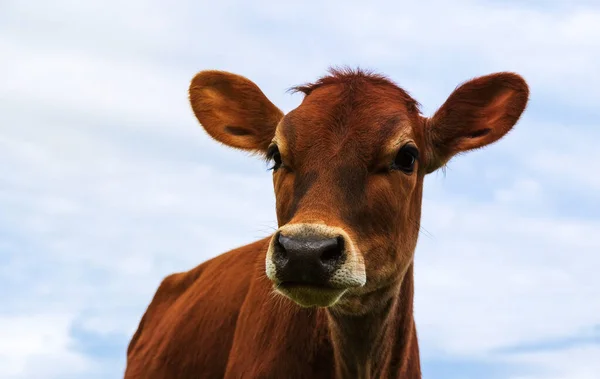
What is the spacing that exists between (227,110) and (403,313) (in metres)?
2.62

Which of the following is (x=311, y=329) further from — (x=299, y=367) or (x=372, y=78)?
(x=372, y=78)

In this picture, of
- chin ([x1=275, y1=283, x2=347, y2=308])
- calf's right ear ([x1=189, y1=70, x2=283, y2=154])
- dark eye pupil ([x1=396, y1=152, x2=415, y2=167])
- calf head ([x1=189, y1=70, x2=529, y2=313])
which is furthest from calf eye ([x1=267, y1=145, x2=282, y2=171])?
chin ([x1=275, y1=283, x2=347, y2=308])

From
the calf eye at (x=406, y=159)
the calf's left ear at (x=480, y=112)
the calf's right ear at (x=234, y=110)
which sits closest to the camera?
the calf eye at (x=406, y=159)

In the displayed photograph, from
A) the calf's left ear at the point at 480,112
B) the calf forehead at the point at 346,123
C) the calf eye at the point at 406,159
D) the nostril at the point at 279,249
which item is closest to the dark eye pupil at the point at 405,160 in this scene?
the calf eye at the point at 406,159

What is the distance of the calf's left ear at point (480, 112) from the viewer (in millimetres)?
9727

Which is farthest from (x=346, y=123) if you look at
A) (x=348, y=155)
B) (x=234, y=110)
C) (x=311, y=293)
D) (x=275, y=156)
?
(x=234, y=110)

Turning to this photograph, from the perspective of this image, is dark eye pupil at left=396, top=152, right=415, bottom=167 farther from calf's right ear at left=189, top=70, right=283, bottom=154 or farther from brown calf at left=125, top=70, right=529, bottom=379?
calf's right ear at left=189, top=70, right=283, bottom=154

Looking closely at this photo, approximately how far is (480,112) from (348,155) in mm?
1939

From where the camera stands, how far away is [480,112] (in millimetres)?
9789

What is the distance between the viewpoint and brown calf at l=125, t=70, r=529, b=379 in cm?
780

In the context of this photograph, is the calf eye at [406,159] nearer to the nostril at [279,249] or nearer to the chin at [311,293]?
the chin at [311,293]

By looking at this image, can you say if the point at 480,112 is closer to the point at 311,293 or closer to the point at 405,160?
the point at 405,160

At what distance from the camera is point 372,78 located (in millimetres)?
9445

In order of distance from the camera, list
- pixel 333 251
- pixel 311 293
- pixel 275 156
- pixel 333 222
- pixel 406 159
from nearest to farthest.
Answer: pixel 333 251
pixel 311 293
pixel 333 222
pixel 406 159
pixel 275 156
